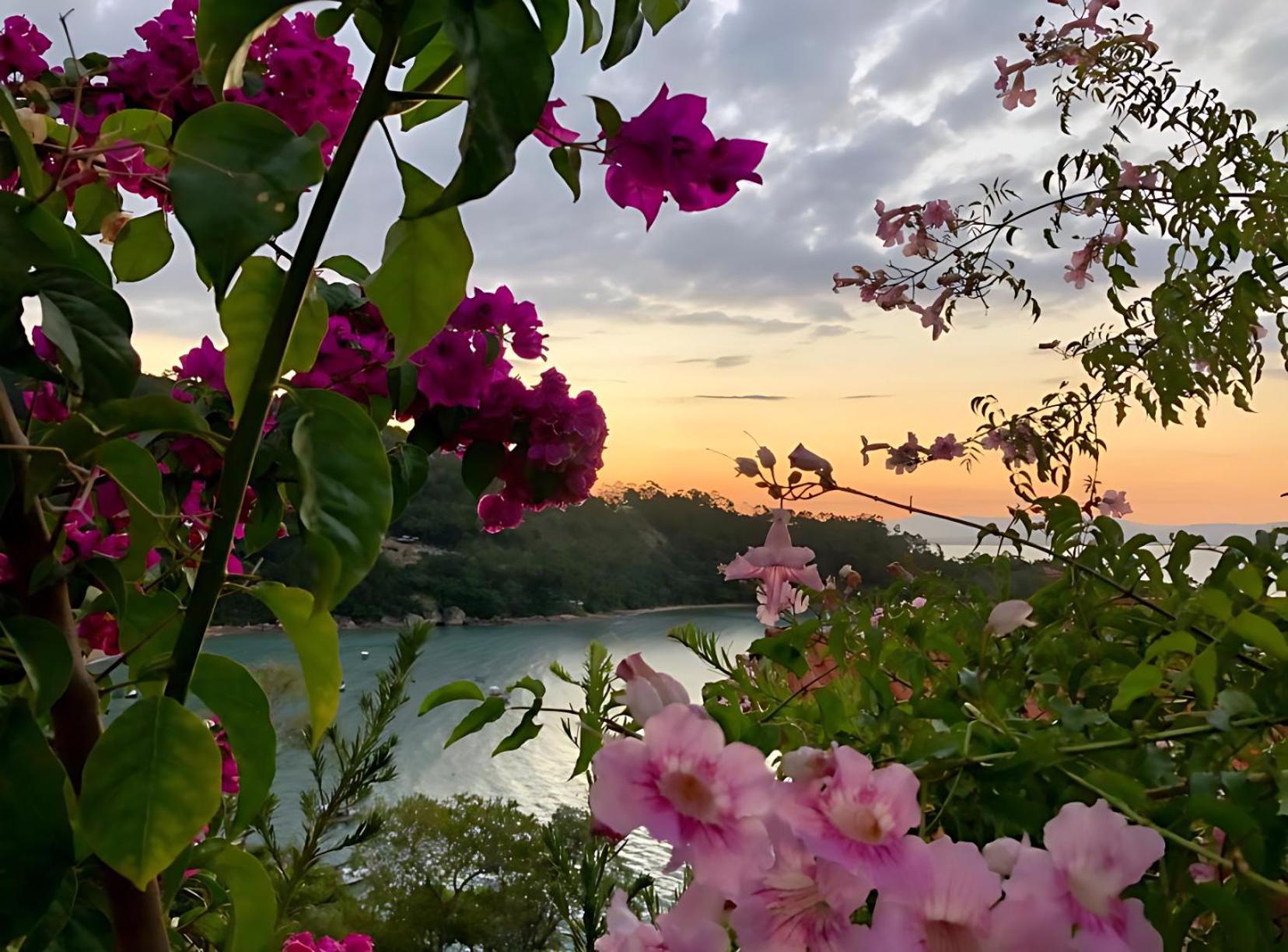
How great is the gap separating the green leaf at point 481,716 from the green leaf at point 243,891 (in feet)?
0.52

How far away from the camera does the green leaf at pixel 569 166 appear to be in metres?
0.39

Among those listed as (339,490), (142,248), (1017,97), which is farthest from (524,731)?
(1017,97)

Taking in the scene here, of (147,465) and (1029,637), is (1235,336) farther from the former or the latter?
(147,465)

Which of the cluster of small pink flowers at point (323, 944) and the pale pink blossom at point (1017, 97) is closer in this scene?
the cluster of small pink flowers at point (323, 944)

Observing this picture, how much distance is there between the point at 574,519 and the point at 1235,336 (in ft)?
9.27

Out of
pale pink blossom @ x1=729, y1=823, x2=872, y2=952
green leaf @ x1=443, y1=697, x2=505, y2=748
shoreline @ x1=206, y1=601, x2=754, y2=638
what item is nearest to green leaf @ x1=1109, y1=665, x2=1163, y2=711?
pale pink blossom @ x1=729, y1=823, x2=872, y2=952

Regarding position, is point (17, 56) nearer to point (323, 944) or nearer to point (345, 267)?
point (345, 267)

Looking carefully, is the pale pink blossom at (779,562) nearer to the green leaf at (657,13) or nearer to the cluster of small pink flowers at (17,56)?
the green leaf at (657,13)

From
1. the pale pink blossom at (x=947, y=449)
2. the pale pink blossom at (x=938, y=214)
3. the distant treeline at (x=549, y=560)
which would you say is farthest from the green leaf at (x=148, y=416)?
the distant treeline at (x=549, y=560)

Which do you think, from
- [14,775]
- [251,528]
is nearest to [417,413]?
[251,528]

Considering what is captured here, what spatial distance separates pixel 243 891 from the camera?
1.45 feet

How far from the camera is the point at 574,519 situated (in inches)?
143

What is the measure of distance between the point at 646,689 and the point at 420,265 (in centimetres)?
17

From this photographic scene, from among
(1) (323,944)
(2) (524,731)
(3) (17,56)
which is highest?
(3) (17,56)
